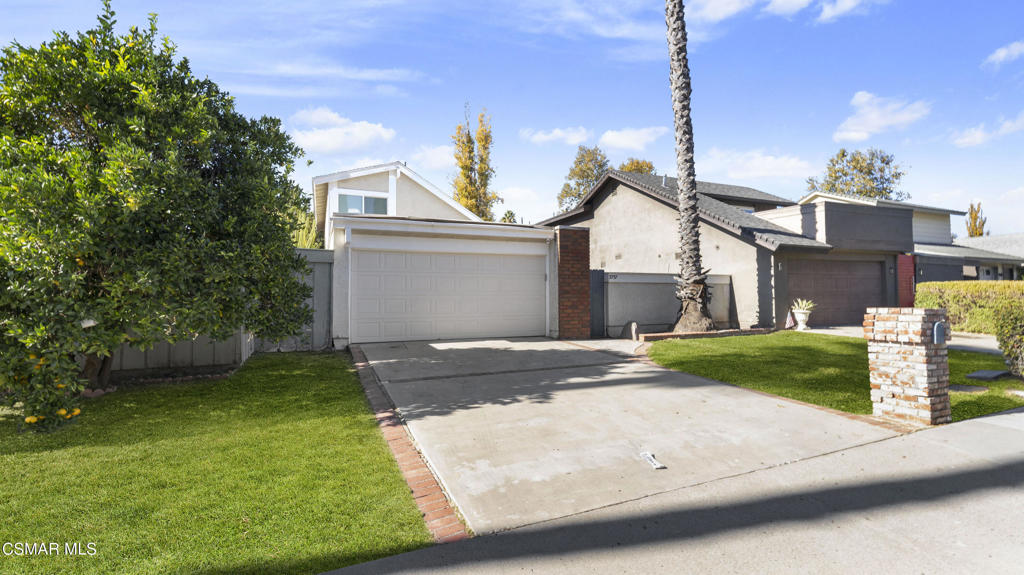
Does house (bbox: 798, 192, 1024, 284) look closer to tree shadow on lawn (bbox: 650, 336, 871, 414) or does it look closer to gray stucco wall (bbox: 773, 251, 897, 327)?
gray stucco wall (bbox: 773, 251, 897, 327)

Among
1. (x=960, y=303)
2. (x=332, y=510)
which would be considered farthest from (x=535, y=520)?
(x=960, y=303)

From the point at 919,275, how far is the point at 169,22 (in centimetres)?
2415

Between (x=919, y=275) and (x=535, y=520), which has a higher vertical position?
(x=919, y=275)

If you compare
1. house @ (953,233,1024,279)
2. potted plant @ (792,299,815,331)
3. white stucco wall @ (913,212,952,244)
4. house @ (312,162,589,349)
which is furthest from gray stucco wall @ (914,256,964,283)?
house @ (312,162,589,349)

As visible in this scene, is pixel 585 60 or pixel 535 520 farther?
pixel 585 60

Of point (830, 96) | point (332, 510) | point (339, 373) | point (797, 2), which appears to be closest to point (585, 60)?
point (797, 2)

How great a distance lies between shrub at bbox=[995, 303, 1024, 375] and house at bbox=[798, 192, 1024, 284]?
12.1m

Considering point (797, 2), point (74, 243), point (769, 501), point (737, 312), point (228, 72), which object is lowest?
point (769, 501)

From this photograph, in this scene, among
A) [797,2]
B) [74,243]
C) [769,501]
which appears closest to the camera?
[769,501]

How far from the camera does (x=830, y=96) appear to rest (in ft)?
54.0

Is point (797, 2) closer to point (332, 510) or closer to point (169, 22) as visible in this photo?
point (169, 22)

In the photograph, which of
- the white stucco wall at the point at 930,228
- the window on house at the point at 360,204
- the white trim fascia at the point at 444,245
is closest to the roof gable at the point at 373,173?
the window on house at the point at 360,204

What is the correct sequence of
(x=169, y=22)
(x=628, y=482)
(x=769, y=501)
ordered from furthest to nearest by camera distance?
(x=169, y=22)
(x=628, y=482)
(x=769, y=501)

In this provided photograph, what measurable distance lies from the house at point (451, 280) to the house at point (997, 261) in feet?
74.8
